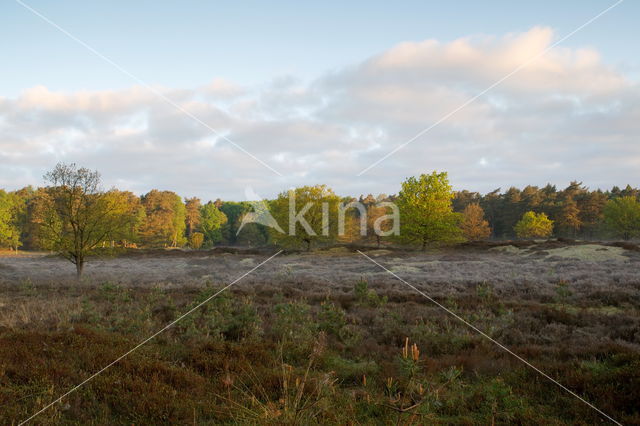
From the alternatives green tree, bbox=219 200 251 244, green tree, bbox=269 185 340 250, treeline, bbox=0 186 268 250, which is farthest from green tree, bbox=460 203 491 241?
green tree, bbox=219 200 251 244

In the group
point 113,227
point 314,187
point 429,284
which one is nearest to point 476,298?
point 429,284

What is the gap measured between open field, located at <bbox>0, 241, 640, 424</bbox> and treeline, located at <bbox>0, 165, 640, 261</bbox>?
9.74m

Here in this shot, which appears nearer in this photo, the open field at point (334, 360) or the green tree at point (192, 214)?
the open field at point (334, 360)

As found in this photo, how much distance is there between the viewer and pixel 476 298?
1343 centimetres

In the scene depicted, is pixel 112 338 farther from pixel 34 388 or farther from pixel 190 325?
pixel 34 388

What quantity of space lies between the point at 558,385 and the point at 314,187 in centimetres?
4813

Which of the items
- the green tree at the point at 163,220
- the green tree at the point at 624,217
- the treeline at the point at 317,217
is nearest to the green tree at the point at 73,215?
the treeline at the point at 317,217

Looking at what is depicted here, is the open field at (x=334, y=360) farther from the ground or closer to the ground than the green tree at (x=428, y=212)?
closer to the ground

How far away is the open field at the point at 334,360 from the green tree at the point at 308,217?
3675 cm

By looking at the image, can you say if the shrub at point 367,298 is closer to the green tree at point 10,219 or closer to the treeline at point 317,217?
the treeline at point 317,217

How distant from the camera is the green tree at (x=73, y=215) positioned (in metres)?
22.1

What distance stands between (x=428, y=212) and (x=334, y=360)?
38.4m

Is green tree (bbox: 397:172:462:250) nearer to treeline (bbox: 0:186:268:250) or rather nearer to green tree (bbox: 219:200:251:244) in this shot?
treeline (bbox: 0:186:268:250)

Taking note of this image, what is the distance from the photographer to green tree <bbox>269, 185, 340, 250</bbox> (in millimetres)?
51156
